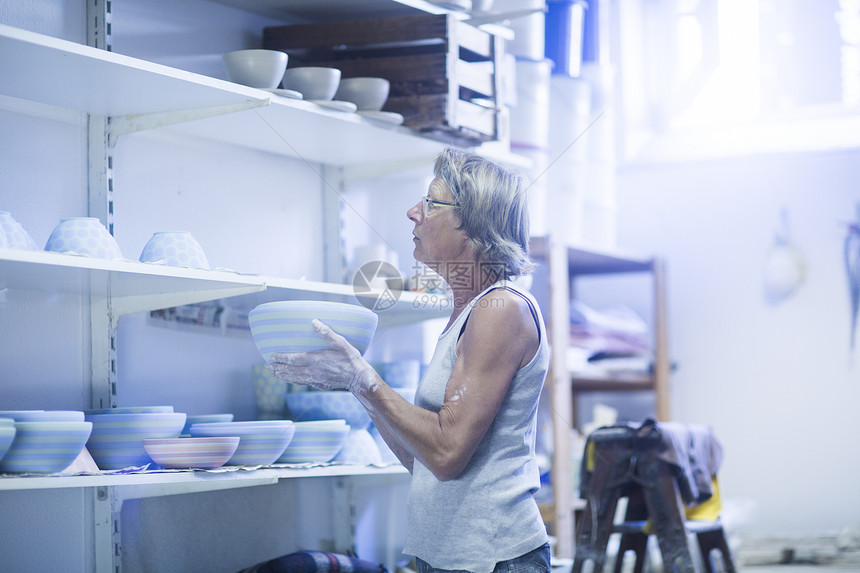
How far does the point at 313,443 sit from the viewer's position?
169 cm

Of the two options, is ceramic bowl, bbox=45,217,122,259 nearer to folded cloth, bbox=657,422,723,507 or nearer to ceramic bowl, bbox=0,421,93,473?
ceramic bowl, bbox=0,421,93,473

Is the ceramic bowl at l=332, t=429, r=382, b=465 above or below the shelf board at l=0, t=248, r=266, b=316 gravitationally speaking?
below

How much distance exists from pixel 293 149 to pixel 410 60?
33 cm

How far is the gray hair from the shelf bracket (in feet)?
1.42

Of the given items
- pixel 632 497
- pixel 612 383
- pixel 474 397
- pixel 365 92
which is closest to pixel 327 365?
pixel 474 397

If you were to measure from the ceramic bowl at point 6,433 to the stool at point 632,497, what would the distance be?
1370 millimetres

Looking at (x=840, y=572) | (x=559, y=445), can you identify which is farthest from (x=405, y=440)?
Result: (x=840, y=572)

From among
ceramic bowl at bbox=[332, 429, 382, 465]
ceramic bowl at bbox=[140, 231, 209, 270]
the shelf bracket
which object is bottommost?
ceramic bowl at bbox=[332, 429, 382, 465]

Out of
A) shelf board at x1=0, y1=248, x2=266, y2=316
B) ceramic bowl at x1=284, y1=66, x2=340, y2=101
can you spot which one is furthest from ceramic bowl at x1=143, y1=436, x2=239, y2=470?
ceramic bowl at x1=284, y1=66, x2=340, y2=101

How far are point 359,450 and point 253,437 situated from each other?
306 mm

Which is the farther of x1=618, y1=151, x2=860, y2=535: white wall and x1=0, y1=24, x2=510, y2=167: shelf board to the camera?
x1=618, y1=151, x2=860, y2=535: white wall

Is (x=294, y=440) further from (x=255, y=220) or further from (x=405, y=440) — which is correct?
(x=255, y=220)

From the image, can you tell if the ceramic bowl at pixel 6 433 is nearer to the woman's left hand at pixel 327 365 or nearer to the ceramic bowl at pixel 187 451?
the ceramic bowl at pixel 187 451

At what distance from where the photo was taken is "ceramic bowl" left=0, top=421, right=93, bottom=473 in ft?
4.29
